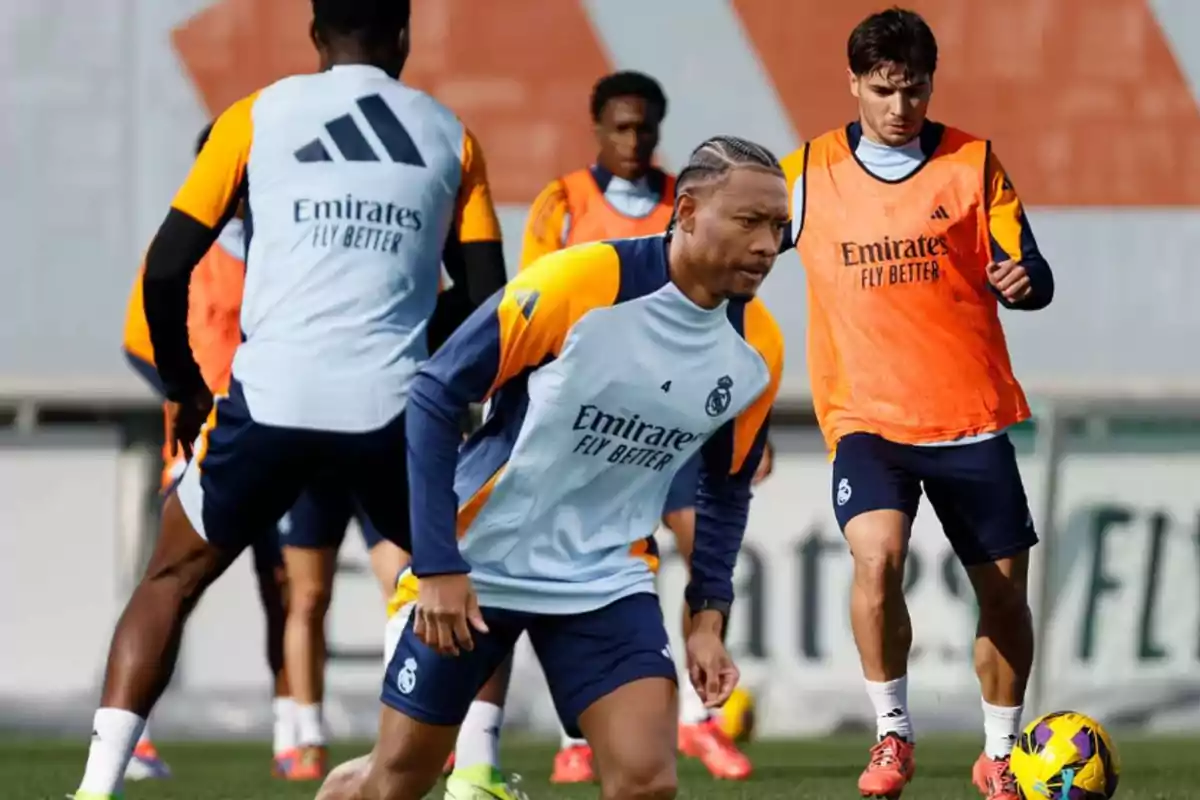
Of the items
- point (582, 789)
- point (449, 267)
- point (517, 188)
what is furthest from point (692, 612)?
point (517, 188)

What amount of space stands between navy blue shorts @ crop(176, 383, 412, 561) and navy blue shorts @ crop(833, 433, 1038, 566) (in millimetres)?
1639

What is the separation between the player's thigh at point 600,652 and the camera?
5.47 m

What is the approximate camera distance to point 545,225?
9133 millimetres

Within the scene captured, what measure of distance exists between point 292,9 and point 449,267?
184 inches

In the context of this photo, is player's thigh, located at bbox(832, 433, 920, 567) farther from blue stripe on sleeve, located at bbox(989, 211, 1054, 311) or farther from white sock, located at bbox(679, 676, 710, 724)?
white sock, located at bbox(679, 676, 710, 724)

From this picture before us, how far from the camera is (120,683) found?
20.9ft

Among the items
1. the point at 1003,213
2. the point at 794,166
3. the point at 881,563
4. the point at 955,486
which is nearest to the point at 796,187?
the point at 794,166

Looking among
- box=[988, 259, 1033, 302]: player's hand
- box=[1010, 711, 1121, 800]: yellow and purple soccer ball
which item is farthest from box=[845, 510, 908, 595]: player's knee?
box=[988, 259, 1033, 302]: player's hand

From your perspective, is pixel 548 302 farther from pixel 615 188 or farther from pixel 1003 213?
pixel 615 188

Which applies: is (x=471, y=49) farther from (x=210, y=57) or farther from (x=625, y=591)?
(x=625, y=591)

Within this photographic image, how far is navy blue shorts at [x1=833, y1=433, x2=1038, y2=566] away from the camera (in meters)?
7.50

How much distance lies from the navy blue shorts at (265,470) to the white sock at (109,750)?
0.48 m

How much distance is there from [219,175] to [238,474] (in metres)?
0.72

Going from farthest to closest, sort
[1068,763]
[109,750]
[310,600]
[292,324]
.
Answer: [310,600], [1068,763], [292,324], [109,750]
